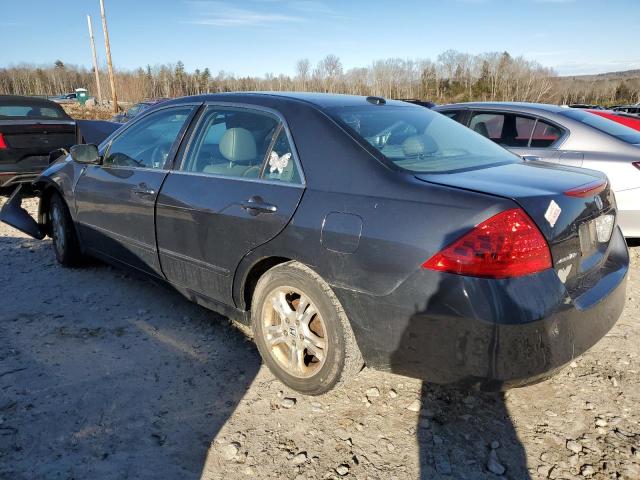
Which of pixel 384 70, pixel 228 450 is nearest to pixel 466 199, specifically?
pixel 228 450

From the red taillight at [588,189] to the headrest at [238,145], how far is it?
5.46 feet

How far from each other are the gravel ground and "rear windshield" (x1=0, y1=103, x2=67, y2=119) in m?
5.55

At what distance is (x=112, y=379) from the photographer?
9.32 feet

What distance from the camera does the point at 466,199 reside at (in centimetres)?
207

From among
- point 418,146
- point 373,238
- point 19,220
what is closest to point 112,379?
point 373,238

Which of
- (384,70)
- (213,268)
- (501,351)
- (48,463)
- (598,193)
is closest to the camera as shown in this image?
(501,351)

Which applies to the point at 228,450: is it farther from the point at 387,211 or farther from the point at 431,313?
the point at 387,211

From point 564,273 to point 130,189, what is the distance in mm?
2864

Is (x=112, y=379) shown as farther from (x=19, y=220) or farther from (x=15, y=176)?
(x=15, y=176)

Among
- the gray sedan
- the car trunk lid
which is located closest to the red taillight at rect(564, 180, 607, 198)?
the car trunk lid

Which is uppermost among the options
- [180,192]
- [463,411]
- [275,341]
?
[180,192]

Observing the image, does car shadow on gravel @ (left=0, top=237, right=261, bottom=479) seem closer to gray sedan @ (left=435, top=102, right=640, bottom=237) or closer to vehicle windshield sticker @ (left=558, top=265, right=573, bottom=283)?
vehicle windshield sticker @ (left=558, top=265, right=573, bottom=283)

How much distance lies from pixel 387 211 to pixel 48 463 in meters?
1.81

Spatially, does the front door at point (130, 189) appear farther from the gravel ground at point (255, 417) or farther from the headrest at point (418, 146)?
the headrest at point (418, 146)
